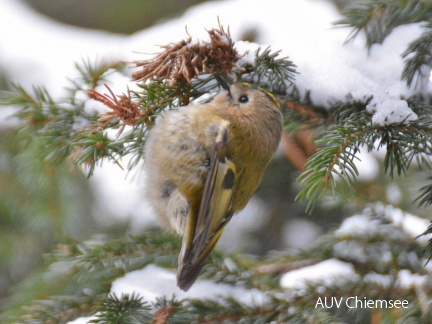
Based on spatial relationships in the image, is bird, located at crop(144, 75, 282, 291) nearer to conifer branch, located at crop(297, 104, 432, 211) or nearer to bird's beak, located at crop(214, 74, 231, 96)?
bird's beak, located at crop(214, 74, 231, 96)

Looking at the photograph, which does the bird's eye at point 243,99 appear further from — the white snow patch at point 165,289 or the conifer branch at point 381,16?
the white snow patch at point 165,289

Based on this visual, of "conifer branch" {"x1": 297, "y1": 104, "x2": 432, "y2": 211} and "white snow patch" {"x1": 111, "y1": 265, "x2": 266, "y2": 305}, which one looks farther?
"white snow patch" {"x1": 111, "y1": 265, "x2": 266, "y2": 305}

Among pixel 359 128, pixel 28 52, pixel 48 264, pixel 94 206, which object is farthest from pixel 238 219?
pixel 28 52

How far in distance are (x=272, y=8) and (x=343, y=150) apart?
1828mm

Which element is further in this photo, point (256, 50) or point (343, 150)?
point (256, 50)

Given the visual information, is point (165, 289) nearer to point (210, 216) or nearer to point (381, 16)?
point (210, 216)

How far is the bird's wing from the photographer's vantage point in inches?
54.3

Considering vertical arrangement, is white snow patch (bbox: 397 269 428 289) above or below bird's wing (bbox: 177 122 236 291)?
below

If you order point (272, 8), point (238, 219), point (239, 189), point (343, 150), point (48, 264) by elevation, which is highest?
point (272, 8)

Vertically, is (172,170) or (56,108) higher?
(56,108)

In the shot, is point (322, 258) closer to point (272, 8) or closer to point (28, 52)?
point (272, 8)

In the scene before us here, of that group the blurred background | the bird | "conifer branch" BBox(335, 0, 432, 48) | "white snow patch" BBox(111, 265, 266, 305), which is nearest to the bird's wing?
the bird

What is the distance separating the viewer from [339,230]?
5.51ft

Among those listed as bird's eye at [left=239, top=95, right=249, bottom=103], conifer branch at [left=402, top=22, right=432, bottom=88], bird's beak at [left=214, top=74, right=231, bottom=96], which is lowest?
bird's eye at [left=239, top=95, right=249, bottom=103]
